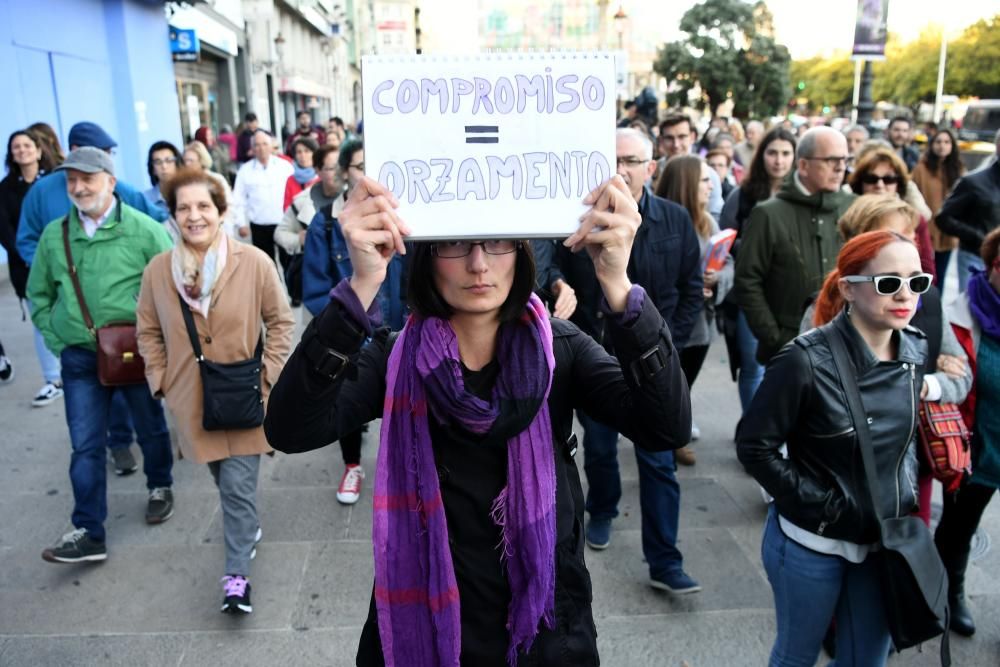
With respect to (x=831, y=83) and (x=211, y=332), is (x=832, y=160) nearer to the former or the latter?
(x=211, y=332)

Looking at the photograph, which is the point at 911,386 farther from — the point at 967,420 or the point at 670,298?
the point at 670,298

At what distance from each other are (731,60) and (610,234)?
4387cm

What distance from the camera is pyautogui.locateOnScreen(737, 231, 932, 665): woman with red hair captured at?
94.4 inches

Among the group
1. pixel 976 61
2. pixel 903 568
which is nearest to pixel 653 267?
pixel 903 568

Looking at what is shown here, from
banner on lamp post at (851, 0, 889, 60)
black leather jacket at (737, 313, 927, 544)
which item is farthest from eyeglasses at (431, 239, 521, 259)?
banner on lamp post at (851, 0, 889, 60)

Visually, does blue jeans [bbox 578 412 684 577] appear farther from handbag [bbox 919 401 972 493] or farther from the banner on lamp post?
the banner on lamp post

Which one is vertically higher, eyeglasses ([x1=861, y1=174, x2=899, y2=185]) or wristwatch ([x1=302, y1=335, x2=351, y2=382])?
eyeglasses ([x1=861, y1=174, x2=899, y2=185])

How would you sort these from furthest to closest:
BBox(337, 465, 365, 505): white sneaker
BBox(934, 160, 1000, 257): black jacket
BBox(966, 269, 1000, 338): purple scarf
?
1. BBox(934, 160, 1000, 257): black jacket
2. BBox(337, 465, 365, 505): white sneaker
3. BBox(966, 269, 1000, 338): purple scarf

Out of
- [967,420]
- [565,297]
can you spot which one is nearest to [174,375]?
[565,297]

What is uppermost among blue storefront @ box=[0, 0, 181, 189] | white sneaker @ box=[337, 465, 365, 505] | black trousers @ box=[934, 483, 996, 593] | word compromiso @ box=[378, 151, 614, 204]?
blue storefront @ box=[0, 0, 181, 189]

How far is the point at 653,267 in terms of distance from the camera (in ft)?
12.4

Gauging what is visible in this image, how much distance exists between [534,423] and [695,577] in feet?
7.76

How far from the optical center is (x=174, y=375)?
3.69 meters

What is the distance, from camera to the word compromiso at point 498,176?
5.59ft
